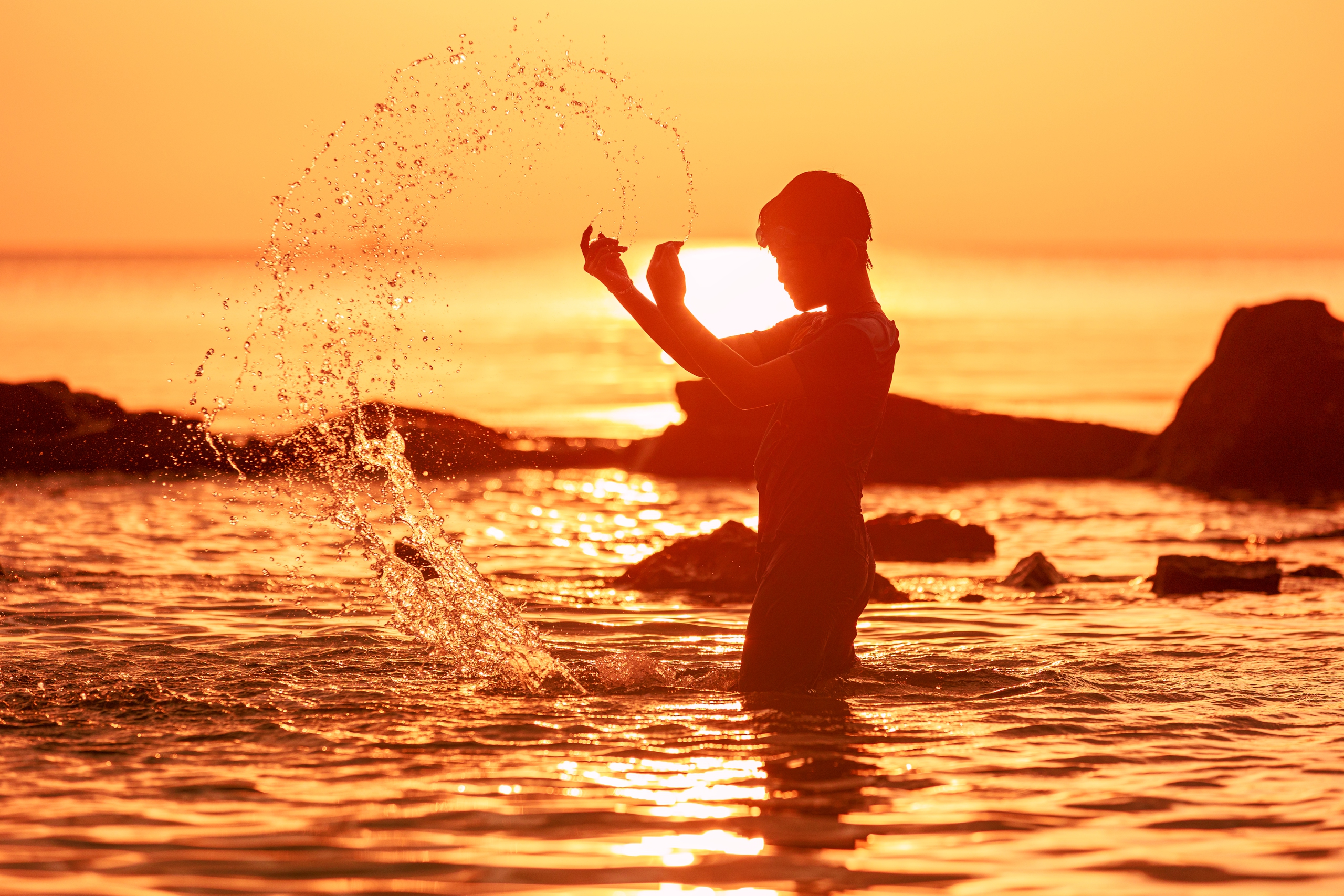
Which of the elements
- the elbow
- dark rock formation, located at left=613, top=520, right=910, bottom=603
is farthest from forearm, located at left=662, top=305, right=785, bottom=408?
dark rock formation, located at left=613, top=520, right=910, bottom=603

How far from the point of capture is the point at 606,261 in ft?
18.2

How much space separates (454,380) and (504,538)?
20.8m

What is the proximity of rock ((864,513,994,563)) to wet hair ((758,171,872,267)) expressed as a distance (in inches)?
264

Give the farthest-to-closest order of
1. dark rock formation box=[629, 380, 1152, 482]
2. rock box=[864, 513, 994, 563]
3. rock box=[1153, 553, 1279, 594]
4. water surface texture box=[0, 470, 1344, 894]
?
dark rock formation box=[629, 380, 1152, 482] < rock box=[864, 513, 994, 563] < rock box=[1153, 553, 1279, 594] < water surface texture box=[0, 470, 1344, 894]

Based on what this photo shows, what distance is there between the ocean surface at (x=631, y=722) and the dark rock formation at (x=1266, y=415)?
2264mm

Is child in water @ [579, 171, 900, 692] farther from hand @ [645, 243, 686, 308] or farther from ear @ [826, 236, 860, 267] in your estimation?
hand @ [645, 243, 686, 308]

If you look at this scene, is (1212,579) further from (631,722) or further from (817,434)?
(631,722)

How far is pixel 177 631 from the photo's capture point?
8508mm

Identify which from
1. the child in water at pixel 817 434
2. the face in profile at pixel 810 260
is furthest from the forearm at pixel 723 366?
the face in profile at pixel 810 260

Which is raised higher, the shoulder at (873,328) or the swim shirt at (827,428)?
the shoulder at (873,328)

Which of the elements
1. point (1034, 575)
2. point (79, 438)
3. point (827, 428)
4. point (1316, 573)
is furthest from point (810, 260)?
point (79, 438)

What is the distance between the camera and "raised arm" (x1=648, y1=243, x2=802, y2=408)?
5.29 metres

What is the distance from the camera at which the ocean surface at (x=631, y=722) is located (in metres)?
4.50

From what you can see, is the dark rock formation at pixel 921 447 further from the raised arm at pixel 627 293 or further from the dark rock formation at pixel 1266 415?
the raised arm at pixel 627 293
